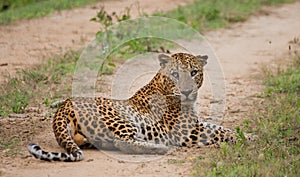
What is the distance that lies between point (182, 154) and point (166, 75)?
3.41ft

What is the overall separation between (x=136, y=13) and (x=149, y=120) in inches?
332

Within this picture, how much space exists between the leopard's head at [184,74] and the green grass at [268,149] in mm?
838

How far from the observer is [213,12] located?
15.6 m

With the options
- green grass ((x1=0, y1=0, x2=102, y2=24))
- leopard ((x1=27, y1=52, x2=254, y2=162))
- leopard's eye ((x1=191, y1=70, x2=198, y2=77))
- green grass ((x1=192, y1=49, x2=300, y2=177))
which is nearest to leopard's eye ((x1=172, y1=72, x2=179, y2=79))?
leopard ((x1=27, y1=52, x2=254, y2=162))

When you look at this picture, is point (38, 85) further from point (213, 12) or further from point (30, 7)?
point (30, 7)

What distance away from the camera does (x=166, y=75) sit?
8.30 m

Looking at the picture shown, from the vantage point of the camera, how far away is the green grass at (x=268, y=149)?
6.92m

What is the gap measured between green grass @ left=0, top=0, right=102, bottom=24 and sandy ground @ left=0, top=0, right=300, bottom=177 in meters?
0.30

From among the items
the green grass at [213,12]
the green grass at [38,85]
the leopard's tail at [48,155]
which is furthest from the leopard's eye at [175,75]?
the green grass at [213,12]

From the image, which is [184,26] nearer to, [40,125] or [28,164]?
[40,125]

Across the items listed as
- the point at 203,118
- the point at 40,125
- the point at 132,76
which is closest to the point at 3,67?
the point at 132,76

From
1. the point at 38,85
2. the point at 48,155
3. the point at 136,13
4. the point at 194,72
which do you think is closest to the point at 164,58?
the point at 194,72

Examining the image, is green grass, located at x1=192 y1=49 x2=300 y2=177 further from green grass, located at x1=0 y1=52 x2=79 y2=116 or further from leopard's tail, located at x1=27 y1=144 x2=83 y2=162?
green grass, located at x1=0 y1=52 x2=79 y2=116

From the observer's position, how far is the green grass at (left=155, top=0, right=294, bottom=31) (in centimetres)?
1518
